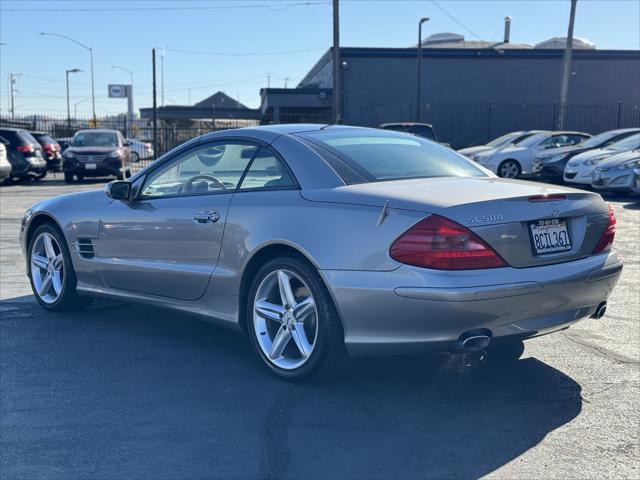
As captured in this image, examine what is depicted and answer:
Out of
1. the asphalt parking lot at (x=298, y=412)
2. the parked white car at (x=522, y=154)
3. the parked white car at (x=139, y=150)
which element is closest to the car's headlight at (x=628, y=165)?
the parked white car at (x=522, y=154)

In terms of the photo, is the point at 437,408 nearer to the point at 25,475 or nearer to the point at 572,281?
the point at 572,281

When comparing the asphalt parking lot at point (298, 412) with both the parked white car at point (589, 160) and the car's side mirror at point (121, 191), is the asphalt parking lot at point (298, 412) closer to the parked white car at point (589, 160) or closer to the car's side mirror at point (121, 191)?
the car's side mirror at point (121, 191)

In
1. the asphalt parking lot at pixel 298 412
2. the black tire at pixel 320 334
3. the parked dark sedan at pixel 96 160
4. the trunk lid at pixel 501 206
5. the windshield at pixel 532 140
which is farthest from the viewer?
the parked dark sedan at pixel 96 160

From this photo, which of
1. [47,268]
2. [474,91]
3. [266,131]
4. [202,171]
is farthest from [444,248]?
[474,91]

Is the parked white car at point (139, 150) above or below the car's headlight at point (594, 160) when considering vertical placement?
below

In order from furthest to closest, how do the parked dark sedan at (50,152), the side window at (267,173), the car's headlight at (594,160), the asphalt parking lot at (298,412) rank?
the parked dark sedan at (50,152) → the car's headlight at (594,160) → the side window at (267,173) → the asphalt parking lot at (298,412)

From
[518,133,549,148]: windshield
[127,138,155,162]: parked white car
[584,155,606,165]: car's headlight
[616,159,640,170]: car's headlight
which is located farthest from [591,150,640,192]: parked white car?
Answer: [127,138,155,162]: parked white car

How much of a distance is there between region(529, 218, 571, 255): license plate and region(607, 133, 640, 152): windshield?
13679 millimetres

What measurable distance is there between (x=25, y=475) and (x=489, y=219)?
2.50 meters

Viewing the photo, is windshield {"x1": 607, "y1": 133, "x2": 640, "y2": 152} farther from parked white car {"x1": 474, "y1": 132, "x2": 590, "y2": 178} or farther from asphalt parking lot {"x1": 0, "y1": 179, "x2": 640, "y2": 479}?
asphalt parking lot {"x1": 0, "y1": 179, "x2": 640, "y2": 479}

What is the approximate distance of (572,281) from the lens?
13.4 feet

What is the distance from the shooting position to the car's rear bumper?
3.74m

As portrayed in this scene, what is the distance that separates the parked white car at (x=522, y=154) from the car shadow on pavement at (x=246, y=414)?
1689cm

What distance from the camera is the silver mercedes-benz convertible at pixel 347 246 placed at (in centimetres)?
382
